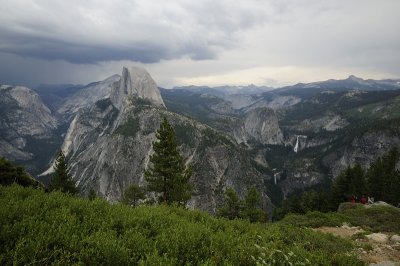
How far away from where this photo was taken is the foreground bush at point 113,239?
7780 mm

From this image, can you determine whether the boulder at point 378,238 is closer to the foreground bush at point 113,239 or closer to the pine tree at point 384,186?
the foreground bush at point 113,239

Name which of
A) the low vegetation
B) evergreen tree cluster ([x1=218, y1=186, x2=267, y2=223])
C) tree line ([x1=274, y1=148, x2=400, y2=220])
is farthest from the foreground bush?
tree line ([x1=274, y1=148, x2=400, y2=220])

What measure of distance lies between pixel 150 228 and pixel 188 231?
57.4 inches

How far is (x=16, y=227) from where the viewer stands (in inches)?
328

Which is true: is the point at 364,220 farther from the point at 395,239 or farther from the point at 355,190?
the point at 355,190

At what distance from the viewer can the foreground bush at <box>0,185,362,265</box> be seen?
7780mm

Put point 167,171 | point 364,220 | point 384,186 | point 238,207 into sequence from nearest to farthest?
1. point 364,220
2. point 167,171
3. point 238,207
4. point 384,186

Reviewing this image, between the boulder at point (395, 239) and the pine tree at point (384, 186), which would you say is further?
the pine tree at point (384, 186)

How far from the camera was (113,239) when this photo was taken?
8719 millimetres

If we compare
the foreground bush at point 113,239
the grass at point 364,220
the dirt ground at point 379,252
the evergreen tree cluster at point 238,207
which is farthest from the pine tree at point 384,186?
Result: the foreground bush at point 113,239

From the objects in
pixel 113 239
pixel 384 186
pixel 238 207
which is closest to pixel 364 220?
pixel 113 239

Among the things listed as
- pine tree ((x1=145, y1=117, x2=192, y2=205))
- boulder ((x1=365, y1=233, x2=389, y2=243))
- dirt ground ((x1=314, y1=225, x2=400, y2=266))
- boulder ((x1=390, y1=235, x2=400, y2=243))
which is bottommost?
pine tree ((x1=145, y1=117, x2=192, y2=205))

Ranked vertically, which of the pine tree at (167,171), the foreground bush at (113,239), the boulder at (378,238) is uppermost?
the foreground bush at (113,239)

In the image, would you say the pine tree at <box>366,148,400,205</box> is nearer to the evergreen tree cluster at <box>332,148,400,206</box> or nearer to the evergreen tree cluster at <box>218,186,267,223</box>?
the evergreen tree cluster at <box>332,148,400,206</box>
